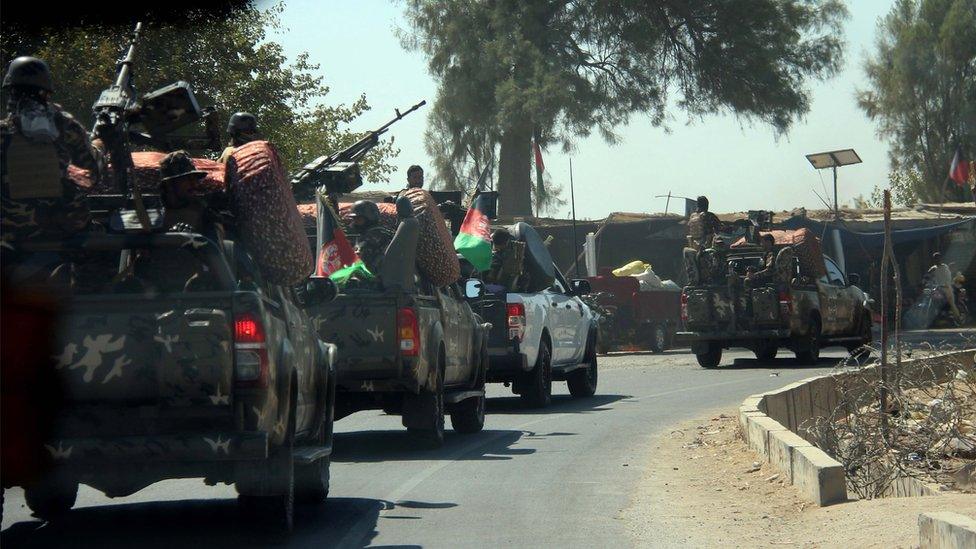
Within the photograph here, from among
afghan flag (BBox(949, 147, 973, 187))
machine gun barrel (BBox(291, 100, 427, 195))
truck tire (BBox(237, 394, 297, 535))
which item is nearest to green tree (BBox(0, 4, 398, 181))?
machine gun barrel (BBox(291, 100, 427, 195))

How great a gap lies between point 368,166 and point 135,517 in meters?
33.4

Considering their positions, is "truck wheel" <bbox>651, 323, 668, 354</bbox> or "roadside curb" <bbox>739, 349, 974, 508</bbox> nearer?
"roadside curb" <bbox>739, 349, 974, 508</bbox>

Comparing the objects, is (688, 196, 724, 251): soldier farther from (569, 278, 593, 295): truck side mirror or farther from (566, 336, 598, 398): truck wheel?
(569, 278, 593, 295): truck side mirror

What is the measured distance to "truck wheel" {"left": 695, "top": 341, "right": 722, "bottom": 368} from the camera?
83.4 ft

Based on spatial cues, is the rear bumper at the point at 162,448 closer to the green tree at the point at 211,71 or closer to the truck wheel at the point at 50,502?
the truck wheel at the point at 50,502

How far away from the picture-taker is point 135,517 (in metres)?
8.98

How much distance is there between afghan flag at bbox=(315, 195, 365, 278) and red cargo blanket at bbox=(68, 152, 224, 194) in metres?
2.75

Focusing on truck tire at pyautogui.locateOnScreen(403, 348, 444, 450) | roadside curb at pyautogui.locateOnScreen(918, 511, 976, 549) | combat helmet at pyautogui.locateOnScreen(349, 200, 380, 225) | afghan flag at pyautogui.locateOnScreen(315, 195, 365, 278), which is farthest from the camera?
combat helmet at pyautogui.locateOnScreen(349, 200, 380, 225)

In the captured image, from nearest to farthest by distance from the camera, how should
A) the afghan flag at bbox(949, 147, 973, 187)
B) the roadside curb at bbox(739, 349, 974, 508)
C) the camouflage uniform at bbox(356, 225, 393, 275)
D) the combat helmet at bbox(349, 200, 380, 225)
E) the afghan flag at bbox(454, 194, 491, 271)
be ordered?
1. the roadside curb at bbox(739, 349, 974, 508)
2. the camouflage uniform at bbox(356, 225, 393, 275)
3. the combat helmet at bbox(349, 200, 380, 225)
4. the afghan flag at bbox(454, 194, 491, 271)
5. the afghan flag at bbox(949, 147, 973, 187)

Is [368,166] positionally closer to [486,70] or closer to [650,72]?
[486,70]

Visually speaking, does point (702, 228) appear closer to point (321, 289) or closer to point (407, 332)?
point (407, 332)

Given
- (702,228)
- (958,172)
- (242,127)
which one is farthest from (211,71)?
(958,172)

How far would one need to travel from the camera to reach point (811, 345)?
80.7 feet

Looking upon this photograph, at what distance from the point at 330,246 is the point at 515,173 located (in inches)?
1278
